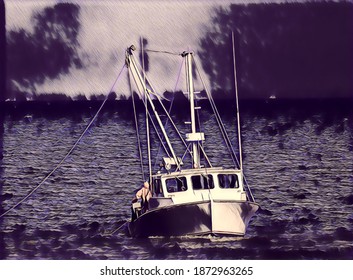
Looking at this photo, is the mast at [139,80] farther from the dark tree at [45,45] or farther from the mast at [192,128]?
the dark tree at [45,45]

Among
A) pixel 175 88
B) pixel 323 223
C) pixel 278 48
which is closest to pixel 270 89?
pixel 278 48

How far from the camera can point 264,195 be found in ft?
70.8

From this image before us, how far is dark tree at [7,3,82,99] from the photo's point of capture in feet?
69.8

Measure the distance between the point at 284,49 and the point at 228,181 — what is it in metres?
4.70

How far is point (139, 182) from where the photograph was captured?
78.7ft

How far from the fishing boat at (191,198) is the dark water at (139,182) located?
289 millimetres

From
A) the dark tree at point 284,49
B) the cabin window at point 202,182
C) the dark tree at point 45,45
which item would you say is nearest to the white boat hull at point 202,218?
the cabin window at point 202,182

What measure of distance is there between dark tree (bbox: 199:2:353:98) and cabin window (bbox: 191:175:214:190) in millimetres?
2922

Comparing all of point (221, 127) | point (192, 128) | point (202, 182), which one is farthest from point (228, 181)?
point (221, 127)

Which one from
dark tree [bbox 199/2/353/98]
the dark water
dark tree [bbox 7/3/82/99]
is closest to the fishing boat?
the dark water

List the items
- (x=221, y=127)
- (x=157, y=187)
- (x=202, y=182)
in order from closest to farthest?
(x=202, y=182) → (x=157, y=187) → (x=221, y=127)

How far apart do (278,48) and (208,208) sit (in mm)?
5447

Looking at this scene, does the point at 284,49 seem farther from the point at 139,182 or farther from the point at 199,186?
the point at 139,182

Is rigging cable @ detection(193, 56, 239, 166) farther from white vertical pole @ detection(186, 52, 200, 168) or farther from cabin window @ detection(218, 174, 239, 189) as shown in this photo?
cabin window @ detection(218, 174, 239, 189)
